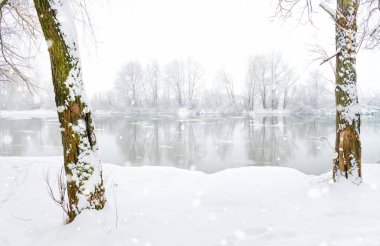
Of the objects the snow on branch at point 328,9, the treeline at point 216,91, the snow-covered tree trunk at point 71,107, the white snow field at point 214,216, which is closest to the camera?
the white snow field at point 214,216

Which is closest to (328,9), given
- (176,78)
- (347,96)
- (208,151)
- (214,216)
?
(347,96)

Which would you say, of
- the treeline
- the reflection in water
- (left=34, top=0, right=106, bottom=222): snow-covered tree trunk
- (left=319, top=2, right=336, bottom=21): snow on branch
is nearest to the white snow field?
(left=34, top=0, right=106, bottom=222): snow-covered tree trunk

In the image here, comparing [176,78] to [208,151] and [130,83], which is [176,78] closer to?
[130,83]

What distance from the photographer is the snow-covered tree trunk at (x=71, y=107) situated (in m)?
3.27

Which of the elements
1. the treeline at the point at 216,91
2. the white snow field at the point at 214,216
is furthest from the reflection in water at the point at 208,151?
the treeline at the point at 216,91

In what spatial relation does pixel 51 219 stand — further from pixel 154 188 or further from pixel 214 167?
pixel 214 167

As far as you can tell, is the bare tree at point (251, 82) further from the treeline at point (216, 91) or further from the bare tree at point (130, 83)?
the bare tree at point (130, 83)

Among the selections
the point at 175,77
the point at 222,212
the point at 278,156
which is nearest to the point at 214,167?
the point at 278,156

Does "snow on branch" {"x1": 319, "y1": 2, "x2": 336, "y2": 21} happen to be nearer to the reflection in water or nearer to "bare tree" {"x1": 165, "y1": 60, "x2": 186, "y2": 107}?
the reflection in water

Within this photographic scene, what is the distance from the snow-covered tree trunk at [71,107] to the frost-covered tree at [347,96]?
4381mm

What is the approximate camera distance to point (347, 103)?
4.70 meters

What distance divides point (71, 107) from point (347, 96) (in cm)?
479

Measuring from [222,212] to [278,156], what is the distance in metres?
9.29

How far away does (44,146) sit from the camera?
49.9 ft
